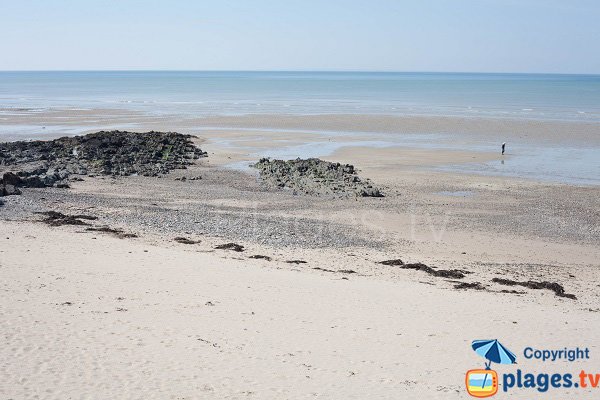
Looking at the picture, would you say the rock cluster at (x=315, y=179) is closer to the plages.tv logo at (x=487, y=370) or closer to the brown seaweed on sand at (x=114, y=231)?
the brown seaweed on sand at (x=114, y=231)

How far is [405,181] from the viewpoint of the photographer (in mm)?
32344

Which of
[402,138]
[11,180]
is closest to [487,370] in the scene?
[11,180]

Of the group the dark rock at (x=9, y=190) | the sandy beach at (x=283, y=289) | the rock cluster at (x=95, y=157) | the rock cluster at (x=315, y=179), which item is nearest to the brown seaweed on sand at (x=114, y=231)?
the sandy beach at (x=283, y=289)

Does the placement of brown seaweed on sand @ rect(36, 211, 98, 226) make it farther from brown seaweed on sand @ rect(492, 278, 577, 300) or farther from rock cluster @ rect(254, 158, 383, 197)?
brown seaweed on sand @ rect(492, 278, 577, 300)

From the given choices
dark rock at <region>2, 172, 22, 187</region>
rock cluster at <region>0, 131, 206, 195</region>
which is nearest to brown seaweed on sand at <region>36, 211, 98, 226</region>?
dark rock at <region>2, 172, 22, 187</region>

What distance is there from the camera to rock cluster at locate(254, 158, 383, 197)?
28.9 m

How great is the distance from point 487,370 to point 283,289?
18.0ft

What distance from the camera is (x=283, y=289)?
48.6ft

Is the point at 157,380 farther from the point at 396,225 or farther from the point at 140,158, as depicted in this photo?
the point at 140,158

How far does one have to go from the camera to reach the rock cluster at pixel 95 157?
31391 mm

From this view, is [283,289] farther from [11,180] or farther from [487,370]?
[11,180]

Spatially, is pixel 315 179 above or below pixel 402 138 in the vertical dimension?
below

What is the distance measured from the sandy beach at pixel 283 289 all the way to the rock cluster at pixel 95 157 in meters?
2.53

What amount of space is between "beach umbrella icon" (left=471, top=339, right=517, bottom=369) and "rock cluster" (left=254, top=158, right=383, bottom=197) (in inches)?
657
